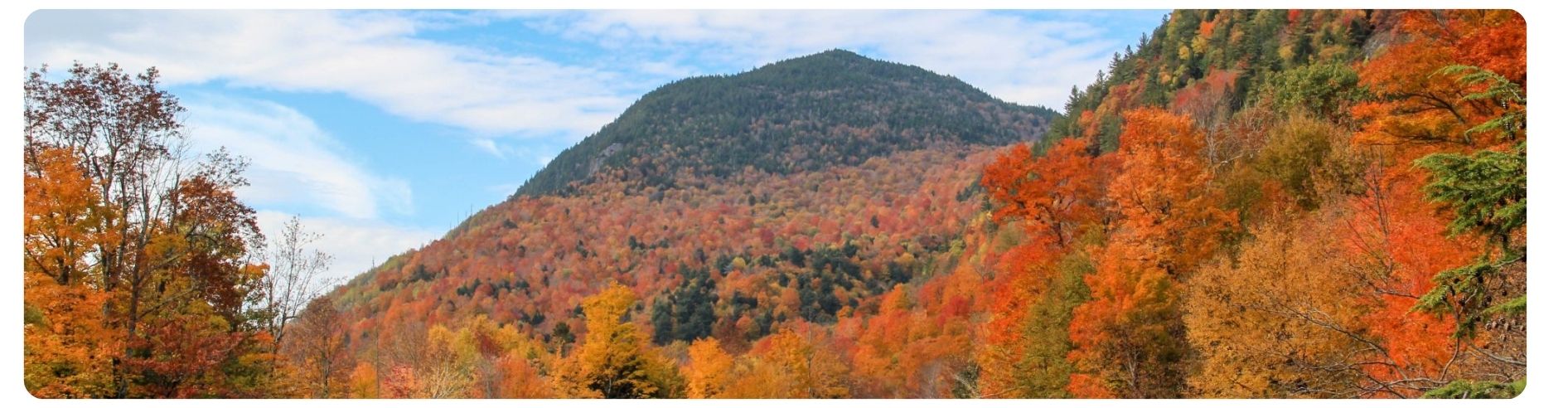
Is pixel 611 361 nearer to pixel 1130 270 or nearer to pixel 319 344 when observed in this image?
pixel 319 344

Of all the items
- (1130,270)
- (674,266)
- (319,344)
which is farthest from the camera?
(674,266)

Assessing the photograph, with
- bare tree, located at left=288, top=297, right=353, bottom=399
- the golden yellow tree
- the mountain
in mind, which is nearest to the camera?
bare tree, located at left=288, top=297, right=353, bottom=399

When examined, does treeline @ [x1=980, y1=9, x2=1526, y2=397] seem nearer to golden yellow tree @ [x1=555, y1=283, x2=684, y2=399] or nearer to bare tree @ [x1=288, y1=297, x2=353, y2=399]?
golden yellow tree @ [x1=555, y1=283, x2=684, y2=399]

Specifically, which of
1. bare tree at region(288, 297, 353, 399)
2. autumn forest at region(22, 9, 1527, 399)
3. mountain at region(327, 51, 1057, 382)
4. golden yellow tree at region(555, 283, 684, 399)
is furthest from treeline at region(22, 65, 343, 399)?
mountain at region(327, 51, 1057, 382)

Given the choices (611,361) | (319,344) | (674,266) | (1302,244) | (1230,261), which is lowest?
(611,361)

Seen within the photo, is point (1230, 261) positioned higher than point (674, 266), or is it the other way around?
point (674, 266)

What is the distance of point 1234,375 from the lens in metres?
24.1

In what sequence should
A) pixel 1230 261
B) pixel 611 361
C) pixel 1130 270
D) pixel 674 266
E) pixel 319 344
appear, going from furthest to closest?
pixel 674 266, pixel 611 361, pixel 319 344, pixel 1130 270, pixel 1230 261

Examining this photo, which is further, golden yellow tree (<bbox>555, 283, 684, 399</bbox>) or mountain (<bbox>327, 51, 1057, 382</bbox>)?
mountain (<bbox>327, 51, 1057, 382</bbox>)

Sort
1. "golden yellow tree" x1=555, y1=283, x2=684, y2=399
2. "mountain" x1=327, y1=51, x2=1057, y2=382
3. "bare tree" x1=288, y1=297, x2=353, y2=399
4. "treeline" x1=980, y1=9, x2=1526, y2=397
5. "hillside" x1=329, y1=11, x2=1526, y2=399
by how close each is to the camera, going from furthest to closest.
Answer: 1. "mountain" x1=327, y1=51, x2=1057, y2=382
2. "golden yellow tree" x1=555, y1=283, x2=684, y2=399
3. "bare tree" x1=288, y1=297, x2=353, y2=399
4. "hillside" x1=329, y1=11, x2=1526, y2=399
5. "treeline" x1=980, y1=9, x2=1526, y2=397

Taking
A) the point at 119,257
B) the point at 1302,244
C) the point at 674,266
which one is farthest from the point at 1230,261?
the point at 674,266

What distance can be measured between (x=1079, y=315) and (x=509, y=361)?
147 feet

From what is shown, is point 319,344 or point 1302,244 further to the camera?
point 319,344

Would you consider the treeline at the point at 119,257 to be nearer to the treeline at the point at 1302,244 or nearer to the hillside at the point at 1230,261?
the hillside at the point at 1230,261
